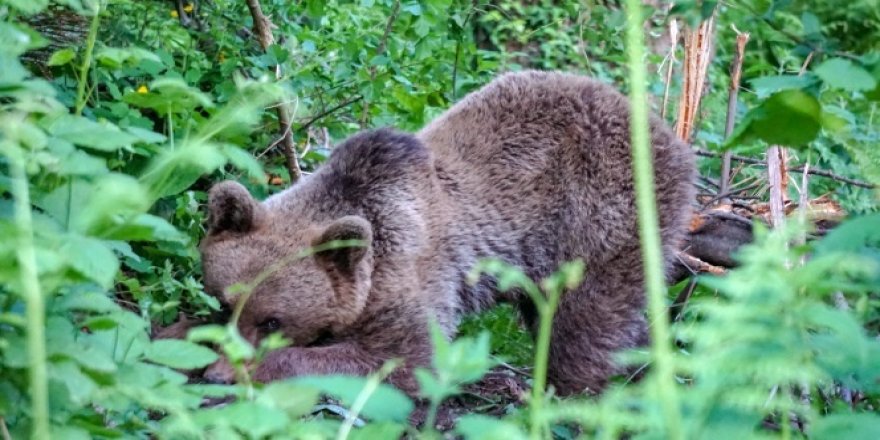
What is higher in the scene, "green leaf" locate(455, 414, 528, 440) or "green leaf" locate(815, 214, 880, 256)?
"green leaf" locate(815, 214, 880, 256)

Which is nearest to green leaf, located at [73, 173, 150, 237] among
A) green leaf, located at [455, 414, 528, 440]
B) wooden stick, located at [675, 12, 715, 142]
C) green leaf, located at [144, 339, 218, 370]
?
green leaf, located at [144, 339, 218, 370]

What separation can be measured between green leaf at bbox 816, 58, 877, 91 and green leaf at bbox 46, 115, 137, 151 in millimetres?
2026

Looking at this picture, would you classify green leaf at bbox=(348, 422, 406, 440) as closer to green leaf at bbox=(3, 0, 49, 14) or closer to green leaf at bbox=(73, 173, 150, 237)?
green leaf at bbox=(73, 173, 150, 237)

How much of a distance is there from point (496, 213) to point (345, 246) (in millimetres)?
1113

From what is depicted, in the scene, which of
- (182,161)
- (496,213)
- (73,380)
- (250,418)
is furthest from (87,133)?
(496,213)

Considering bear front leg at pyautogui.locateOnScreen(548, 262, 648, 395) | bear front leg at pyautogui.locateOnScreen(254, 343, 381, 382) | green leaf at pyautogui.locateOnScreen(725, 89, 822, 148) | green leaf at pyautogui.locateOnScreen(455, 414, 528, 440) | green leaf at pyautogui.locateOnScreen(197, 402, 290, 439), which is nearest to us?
green leaf at pyautogui.locateOnScreen(455, 414, 528, 440)

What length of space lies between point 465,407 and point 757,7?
9.94ft

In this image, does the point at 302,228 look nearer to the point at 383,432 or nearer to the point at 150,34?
the point at 150,34

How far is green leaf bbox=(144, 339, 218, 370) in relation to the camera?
10.8 feet

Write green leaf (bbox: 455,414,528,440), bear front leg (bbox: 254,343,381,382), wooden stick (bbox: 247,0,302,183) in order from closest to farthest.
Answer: green leaf (bbox: 455,414,528,440)
bear front leg (bbox: 254,343,381,382)
wooden stick (bbox: 247,0,302,183)

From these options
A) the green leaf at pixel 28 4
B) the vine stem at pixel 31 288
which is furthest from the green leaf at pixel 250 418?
the green leaf at pixel 28 4

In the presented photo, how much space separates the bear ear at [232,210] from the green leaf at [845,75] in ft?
10.4

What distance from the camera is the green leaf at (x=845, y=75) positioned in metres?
3.22

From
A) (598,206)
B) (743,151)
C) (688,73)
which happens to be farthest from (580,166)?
(743,151)
